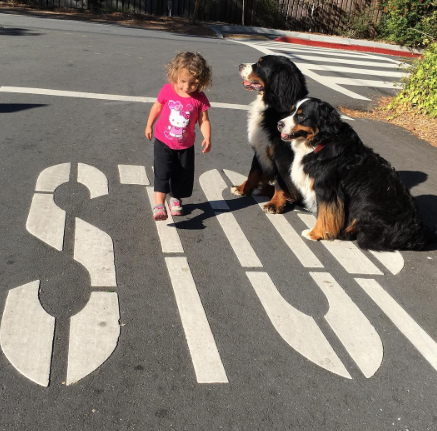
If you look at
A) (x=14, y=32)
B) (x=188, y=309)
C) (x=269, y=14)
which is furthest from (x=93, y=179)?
(x=269, y=14)

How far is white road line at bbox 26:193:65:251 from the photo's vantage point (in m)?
4.57

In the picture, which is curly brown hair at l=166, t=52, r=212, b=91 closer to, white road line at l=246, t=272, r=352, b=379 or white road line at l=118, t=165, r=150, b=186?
white road line at l=118, t=165, r=150, b=186

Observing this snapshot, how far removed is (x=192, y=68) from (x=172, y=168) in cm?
93

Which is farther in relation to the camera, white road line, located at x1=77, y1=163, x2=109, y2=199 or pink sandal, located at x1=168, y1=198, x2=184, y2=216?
white road line, located at x1=77, y1=163, x2=109, y2=199

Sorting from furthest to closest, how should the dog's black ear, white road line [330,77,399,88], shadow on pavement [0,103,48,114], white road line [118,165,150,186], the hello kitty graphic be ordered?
white road line [330,77,399,88], shadow on pavement [0,103,48,114], white road line [118,165,150,186], the dog's black ear, the hello kitty graphic

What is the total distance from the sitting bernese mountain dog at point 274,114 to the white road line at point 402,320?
1426 millimetres

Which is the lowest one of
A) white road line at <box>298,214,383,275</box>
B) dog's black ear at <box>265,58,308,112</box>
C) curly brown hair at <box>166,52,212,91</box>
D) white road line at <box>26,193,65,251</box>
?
white road line at <box>298,214,383,275</box>

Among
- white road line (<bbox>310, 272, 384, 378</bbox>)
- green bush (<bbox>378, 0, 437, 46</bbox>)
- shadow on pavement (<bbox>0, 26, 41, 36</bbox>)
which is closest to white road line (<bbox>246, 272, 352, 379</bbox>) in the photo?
white road line (<bbox>310, 272, 384, 378</bbox>)

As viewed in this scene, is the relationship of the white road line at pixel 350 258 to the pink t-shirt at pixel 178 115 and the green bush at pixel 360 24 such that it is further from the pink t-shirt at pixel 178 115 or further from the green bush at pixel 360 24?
the green bush at pixel 360 24

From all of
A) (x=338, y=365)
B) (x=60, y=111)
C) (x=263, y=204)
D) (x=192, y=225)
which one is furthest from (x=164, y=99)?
(x=60, y=111)

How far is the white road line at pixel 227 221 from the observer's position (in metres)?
4.71

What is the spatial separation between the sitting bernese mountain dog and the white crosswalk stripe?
6.05m

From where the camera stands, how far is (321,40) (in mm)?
20266

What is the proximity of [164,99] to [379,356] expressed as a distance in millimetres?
2804
